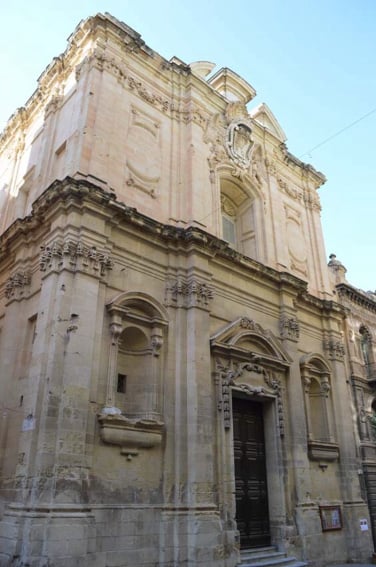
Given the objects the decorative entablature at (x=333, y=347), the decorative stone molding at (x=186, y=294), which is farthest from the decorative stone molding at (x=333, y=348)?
the decorative stone molding at (x=186, y=294)

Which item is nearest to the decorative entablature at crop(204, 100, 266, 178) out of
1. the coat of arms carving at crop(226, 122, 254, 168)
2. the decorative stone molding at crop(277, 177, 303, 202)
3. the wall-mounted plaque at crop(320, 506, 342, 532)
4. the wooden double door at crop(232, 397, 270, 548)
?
the coat of arms carving at crop(226, 122, 254, 168)

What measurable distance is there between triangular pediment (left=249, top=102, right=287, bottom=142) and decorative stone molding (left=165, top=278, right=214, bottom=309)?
9188 mm

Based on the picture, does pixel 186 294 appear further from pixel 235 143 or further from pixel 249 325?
pixel 235 143

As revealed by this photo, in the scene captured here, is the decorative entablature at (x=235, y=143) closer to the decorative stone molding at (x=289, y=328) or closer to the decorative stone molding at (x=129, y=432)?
the decorative stone molding at (x=289, y=328)

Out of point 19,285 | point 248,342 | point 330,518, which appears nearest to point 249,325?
point 248,342

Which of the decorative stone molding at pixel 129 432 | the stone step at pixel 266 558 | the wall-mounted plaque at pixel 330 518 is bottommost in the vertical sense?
the stone step at pixel 266 558

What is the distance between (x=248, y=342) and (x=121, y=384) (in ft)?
13.1

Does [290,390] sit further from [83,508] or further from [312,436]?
[83,508]

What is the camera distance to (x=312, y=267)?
17.6m

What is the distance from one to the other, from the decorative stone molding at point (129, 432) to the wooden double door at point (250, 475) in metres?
2.92

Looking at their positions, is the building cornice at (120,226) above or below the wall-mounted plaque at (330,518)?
above

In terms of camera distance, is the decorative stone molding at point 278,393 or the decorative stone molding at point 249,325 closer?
the decorative stone molding at point 278,393

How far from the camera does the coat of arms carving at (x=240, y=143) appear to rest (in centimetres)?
1586

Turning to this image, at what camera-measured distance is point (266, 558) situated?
36.9ft
